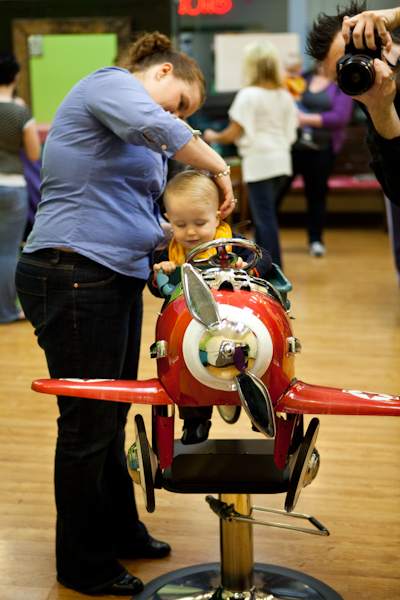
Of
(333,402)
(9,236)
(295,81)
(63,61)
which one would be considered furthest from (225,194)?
(63,61)

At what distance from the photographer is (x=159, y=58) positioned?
5.33 ft

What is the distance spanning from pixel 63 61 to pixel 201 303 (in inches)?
251

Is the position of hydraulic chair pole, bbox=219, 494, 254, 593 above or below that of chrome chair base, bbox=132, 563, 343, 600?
above

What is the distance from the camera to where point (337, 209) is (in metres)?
7.97

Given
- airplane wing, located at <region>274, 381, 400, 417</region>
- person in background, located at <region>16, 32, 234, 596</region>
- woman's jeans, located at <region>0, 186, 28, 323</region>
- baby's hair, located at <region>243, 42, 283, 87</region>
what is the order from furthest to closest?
baby's hair, located at <region>243, 42, 283, 87</region> < woman's jeans, located at <region>0, 186, 28, 323</region> < person in background, located at <region>16, 32, 234, 596</region> < airplane wing, located at <region>274, 381, 400, 417</region>

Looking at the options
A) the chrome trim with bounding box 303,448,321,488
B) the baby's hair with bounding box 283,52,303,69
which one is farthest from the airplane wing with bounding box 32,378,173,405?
the baby's hair with bounding box 283,52,303,69

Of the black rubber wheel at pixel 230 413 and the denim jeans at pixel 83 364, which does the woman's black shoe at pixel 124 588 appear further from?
the black rubber wheel at pixel 230 413

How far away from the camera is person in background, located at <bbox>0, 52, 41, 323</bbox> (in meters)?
3.95

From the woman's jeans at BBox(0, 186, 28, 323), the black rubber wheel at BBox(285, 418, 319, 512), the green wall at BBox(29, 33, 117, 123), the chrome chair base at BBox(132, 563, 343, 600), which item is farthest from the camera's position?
the green wall at BBox(29, 33, 117, 123)

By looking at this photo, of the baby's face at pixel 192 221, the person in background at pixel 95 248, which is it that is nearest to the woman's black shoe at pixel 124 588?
the person in background at pixel 95 248

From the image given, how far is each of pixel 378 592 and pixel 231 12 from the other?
22.6 feet

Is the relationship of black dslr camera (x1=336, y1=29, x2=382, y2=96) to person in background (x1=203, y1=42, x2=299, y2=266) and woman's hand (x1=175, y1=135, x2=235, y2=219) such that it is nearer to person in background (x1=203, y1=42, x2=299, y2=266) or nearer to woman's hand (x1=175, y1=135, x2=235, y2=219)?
woman's hand (x1=175, y1=135, x2=235, y2=219)

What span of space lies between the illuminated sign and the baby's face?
19.5 feet

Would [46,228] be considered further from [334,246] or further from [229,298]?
[334,246]
